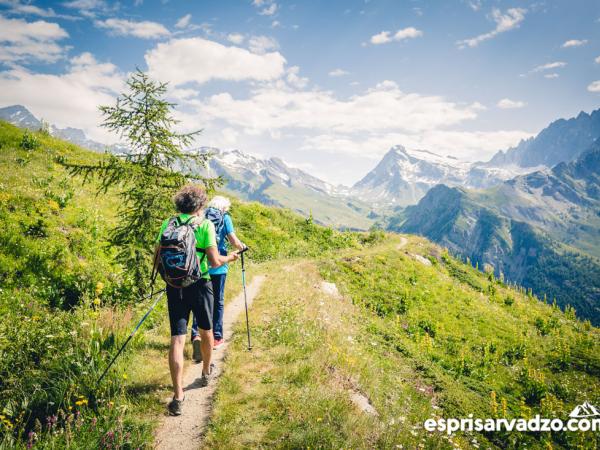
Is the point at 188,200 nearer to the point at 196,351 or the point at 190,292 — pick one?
→ the point at 190,292

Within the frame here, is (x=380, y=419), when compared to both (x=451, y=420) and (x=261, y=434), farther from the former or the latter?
(x=451, y=420)

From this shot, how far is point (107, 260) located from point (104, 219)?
3106mm

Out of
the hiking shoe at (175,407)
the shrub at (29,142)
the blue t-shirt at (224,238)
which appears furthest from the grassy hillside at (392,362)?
the shrub at (29,142)

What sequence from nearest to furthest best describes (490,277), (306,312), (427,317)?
(306,312) < (427,317) < (490,277)

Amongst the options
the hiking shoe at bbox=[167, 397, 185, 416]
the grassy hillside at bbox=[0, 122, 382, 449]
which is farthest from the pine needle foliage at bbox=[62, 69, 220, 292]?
the hiking shoe at bbox=[167, 397, 185, 416]

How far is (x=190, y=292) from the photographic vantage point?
6.00 metres

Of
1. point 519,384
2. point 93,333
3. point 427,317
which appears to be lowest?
point 519,384

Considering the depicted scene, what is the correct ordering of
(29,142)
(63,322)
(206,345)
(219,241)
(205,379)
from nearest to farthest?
(206,345) < (205,379) < (63,322) < (219,241) < (29,142)

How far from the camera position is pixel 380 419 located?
6.48m

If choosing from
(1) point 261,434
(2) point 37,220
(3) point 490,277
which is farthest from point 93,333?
(3) point 490,277

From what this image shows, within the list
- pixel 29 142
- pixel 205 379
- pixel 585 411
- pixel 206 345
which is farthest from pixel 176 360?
pixel 29 142

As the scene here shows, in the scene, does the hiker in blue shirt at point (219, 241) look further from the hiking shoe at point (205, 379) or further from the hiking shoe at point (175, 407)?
the hiking shoe at point (175, 407)

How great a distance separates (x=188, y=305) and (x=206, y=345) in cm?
111

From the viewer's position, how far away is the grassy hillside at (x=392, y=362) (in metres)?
5.81
